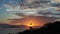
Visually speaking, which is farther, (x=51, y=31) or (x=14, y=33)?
(x=14, y=33)

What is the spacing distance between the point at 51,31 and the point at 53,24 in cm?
99

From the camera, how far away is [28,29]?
20094 mm

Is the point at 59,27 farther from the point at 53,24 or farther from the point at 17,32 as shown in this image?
the point at 17,32

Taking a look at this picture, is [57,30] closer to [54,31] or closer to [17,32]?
[54,31]

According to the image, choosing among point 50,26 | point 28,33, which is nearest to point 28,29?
point 28,33

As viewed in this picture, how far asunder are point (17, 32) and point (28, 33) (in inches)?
36.9

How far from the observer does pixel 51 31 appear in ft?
63.4

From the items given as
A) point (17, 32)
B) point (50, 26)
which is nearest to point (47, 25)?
point (50, 26)

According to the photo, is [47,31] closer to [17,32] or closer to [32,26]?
[32,26]

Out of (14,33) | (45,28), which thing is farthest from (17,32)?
(45,28)

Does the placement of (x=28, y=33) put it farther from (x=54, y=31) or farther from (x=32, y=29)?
(x=54, y=31)

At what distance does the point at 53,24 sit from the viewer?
20188mm

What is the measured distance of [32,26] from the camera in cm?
1994

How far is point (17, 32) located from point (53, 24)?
2.66 metres
